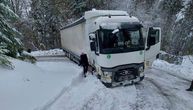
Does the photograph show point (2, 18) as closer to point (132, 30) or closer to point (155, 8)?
point (132, 30)

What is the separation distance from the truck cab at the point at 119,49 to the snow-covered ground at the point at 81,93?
1.89 feet

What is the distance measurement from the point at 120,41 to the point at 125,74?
5.28ft

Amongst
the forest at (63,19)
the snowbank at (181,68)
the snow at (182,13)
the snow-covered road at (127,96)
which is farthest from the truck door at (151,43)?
the snow at (182,13)

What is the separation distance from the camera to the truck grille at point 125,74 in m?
14.2

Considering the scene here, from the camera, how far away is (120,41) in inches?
→ 573

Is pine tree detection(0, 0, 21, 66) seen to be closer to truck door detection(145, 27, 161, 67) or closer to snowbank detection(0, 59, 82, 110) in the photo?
snowbank detection(0, 59, 82, 110)

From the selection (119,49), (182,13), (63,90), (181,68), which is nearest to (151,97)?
(119,49)

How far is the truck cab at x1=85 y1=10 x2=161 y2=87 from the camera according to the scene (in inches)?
558

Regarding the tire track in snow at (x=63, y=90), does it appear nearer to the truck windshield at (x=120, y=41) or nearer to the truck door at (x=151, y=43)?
the truck windshield at (x=120, y=41)

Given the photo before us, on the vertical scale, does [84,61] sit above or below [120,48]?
below

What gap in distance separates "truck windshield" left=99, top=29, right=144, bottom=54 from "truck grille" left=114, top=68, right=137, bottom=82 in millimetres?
968

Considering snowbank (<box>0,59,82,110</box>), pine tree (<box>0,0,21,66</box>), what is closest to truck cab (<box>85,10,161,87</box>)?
snowbank (<box>0,59,82,110</box>)

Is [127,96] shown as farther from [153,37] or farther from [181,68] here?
[181,68]

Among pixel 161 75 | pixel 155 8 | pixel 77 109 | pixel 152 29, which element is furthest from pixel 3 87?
pixel 155 8
